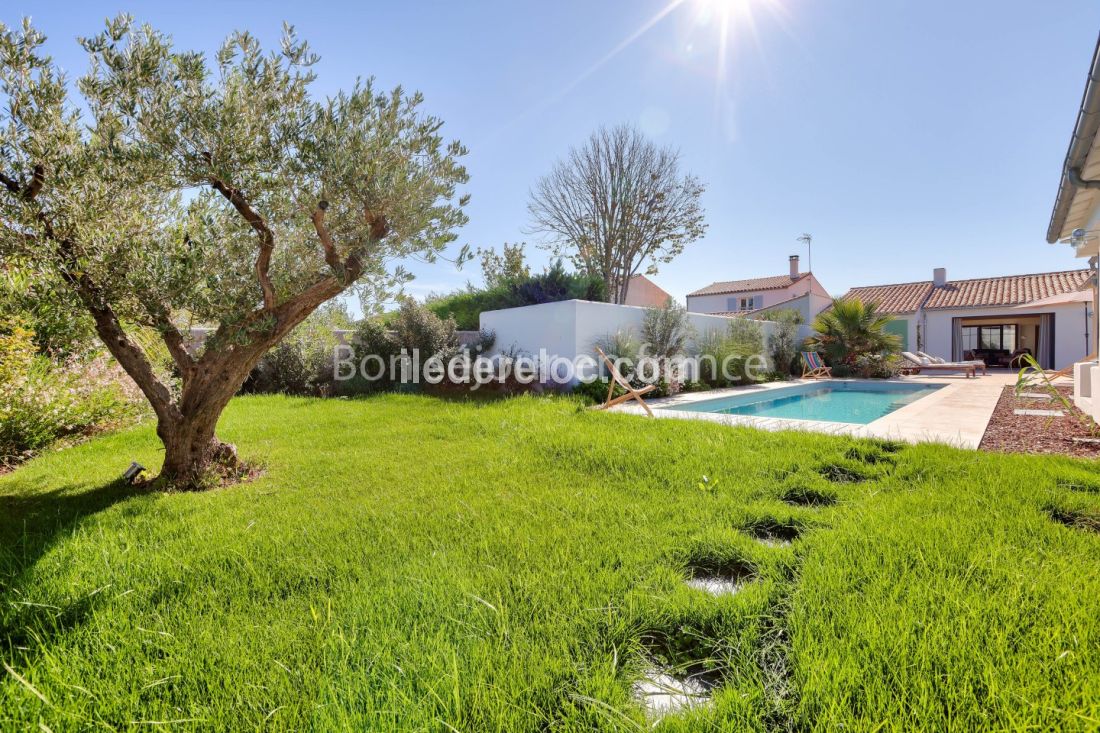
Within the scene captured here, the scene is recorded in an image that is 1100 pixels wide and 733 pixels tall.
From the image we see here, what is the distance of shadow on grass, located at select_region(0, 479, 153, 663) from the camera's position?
1846mm

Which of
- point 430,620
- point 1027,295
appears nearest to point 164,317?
point 430,620

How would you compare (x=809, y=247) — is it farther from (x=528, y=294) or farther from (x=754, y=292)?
(x=528, y=294)

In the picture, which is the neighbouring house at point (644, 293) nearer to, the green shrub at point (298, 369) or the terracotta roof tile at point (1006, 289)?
the terracotta roof tile at point (1006, 289)

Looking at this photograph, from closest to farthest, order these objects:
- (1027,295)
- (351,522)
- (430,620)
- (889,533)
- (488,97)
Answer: (430,620) < (889,533) < (351,522) < (488,97) < (1027,295)

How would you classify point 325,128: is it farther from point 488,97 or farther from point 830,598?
point 488,97

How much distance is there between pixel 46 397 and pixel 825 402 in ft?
46.5

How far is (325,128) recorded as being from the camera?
3.49 metres

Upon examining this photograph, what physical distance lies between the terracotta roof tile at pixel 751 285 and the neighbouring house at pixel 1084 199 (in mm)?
19393

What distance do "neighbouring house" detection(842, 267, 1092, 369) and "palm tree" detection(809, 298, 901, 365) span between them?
6.45 metres

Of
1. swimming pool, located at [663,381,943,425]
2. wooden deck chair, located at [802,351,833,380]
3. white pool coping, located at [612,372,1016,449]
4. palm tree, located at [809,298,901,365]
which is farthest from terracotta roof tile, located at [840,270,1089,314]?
white pool coping, located at [612,372,1016,449]

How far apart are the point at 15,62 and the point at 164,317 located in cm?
187

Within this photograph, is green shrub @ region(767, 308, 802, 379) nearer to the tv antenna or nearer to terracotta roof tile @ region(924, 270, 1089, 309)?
terracotta roof tile @ region(924, 270, 1089, 309)

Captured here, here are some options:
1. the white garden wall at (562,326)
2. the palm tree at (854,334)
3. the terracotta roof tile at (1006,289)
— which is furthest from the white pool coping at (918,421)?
the terracotta roof tile at (1006,289)

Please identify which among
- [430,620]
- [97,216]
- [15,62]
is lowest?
[430,620]
